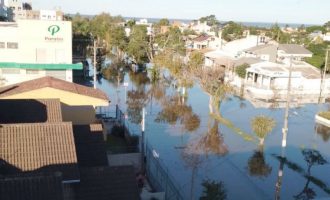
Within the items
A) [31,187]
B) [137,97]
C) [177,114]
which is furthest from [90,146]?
[137,97]

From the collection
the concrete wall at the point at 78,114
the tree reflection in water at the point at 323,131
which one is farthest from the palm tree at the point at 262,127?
the concrete wall at the point at 78,114

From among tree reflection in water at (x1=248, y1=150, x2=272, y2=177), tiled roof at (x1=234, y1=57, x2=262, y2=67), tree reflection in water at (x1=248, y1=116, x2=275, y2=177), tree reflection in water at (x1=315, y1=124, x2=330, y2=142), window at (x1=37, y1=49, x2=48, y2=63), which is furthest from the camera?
tiled roof at (x1=234, y1=57, x2=262, y2=67)

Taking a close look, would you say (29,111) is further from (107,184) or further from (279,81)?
(279,81)

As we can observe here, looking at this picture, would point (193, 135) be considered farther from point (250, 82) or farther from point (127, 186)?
point (250, 82)

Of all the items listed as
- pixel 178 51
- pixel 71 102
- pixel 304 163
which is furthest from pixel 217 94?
pixel 178 51

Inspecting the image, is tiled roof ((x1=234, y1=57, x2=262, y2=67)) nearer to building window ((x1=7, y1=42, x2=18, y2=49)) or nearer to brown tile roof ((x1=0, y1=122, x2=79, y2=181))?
building window ((x1=7, y1=42, x2=18, y2=49))

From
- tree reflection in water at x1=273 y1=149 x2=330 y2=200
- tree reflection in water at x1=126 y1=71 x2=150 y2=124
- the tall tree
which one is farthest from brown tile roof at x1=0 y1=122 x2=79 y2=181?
the tall tree
